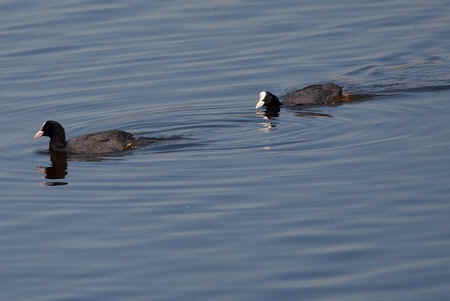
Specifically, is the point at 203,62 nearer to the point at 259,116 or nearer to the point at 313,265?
the point at 259,116

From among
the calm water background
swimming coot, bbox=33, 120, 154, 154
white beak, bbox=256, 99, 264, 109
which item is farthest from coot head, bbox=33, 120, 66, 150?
white beak, bbox=256, 99, 264, 109

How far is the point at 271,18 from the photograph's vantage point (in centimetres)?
2252

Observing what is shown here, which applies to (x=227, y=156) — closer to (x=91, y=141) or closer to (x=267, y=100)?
(x=91, y=141)

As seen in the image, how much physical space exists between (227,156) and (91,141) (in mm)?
Answer: 2203

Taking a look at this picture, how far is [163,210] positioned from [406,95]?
7072mm

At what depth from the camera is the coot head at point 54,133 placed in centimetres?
1516

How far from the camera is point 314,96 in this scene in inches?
679

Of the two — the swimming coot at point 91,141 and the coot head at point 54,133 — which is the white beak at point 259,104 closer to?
the swimming coot at point 91,141

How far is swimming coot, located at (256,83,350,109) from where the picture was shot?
17034mm

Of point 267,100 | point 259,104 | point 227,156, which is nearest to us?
point 227,156

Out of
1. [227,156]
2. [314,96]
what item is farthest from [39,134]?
[314,96]

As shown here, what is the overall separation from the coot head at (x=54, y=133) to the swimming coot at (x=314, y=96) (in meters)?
3.49

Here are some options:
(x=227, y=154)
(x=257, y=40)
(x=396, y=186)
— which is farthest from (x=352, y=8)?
(x=396, y=186)

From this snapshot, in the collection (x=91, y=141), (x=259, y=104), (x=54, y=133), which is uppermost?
(x=259, y=104)
